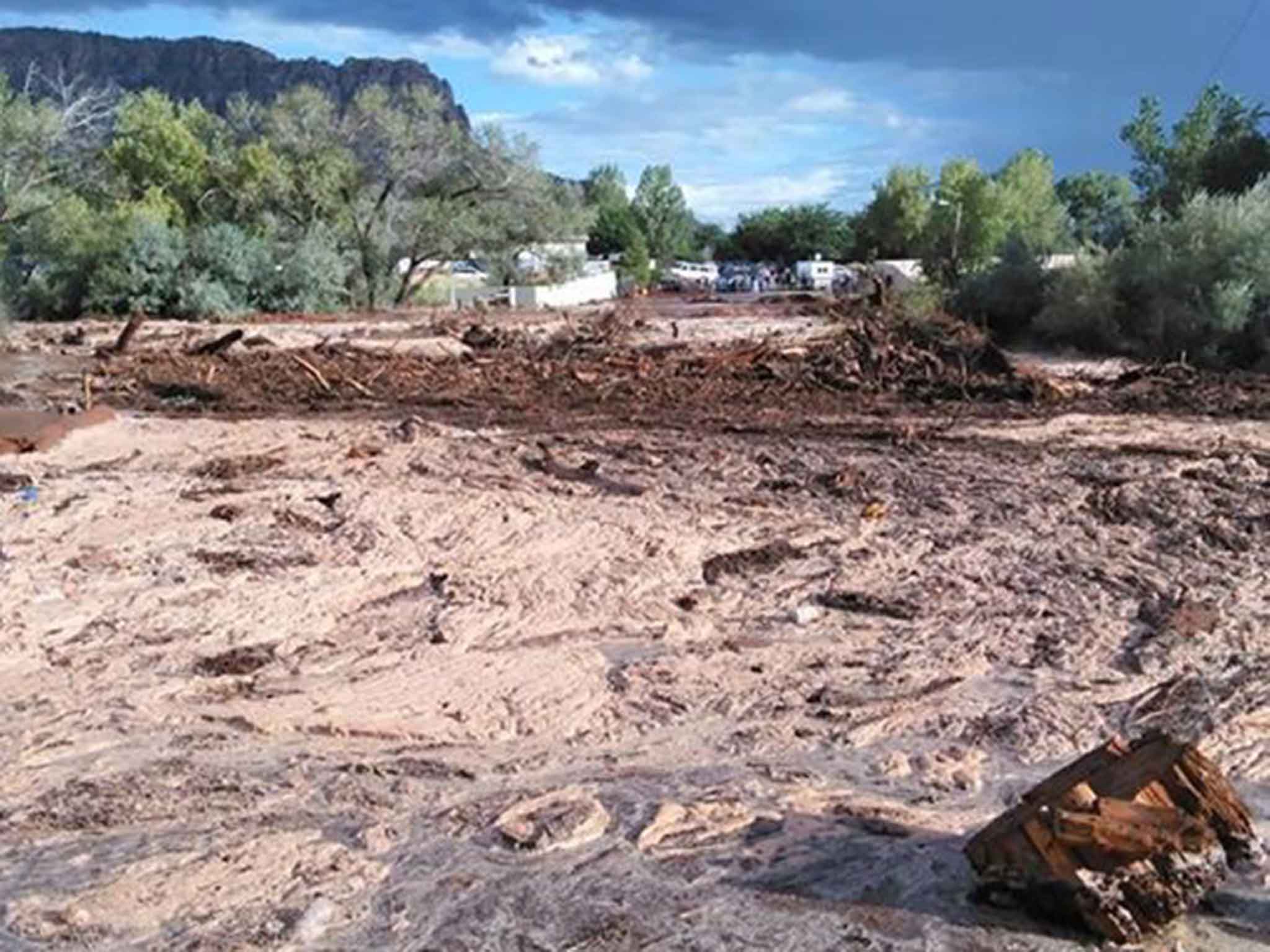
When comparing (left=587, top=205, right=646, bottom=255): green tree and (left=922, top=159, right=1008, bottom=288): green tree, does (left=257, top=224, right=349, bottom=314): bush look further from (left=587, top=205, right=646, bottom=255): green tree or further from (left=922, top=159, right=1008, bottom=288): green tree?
(left=587, top=205, right=646, bottom=255): green tree

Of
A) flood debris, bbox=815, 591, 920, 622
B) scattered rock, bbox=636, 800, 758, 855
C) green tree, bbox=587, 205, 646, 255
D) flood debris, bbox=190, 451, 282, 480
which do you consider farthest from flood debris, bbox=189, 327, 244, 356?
green tree, bbox=587, 205, 646, 255

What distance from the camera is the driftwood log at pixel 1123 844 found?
5.10 m

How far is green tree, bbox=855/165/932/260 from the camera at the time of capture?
88188 millimetres

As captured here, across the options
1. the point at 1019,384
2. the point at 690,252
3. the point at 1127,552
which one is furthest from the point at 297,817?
the point at 690,252

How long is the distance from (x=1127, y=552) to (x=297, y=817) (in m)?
7.22

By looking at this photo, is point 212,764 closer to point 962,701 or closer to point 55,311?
point 962,701

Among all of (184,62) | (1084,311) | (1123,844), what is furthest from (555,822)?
(184,62)

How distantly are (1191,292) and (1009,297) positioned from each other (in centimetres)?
664

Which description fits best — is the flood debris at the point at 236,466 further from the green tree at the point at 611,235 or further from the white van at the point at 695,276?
the green tree at the point at 611,235

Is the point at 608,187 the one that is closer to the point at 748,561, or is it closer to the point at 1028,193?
the point at 1028,193

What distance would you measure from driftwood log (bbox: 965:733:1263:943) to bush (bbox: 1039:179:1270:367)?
70.8 feet

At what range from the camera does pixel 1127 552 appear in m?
11.3

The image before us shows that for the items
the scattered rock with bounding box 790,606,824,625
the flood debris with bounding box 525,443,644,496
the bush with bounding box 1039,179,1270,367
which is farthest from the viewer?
the bush with bounding box 1039,179,1270,367

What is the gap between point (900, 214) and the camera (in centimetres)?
8988
